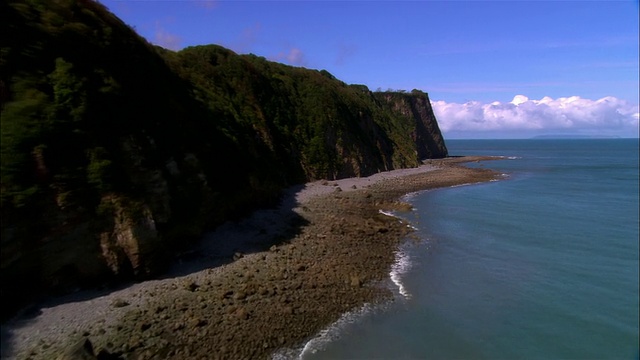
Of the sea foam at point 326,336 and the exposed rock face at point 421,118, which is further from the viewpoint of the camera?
the exposed rock face at point 421,118

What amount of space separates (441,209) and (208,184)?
85.0 ft

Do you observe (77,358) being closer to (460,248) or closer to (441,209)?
(460,248)

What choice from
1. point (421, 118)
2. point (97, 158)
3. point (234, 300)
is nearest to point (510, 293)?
point (234, 300)

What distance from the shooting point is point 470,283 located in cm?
2367

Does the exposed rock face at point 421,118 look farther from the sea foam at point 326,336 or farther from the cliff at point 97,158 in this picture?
the sea foam at point 326,336

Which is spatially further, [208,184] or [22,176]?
[208,184]

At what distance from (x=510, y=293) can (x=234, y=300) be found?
14260mm

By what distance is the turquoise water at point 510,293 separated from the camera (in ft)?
55.4

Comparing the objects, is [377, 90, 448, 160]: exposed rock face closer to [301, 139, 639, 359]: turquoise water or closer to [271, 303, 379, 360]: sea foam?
[301, 139, 639, 359]: turquoise water

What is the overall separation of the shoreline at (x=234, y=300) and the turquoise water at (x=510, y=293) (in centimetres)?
165

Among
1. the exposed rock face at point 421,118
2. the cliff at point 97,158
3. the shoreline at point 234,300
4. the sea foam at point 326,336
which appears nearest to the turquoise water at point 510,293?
the sea foam at point 326,336

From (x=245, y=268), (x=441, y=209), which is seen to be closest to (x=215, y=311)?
(x=245, y=268)

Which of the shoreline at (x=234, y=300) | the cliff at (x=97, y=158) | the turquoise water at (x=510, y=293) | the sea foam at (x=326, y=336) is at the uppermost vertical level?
the cliff at (x=97, y=158)

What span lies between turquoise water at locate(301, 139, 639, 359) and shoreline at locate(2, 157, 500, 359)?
1.65m
